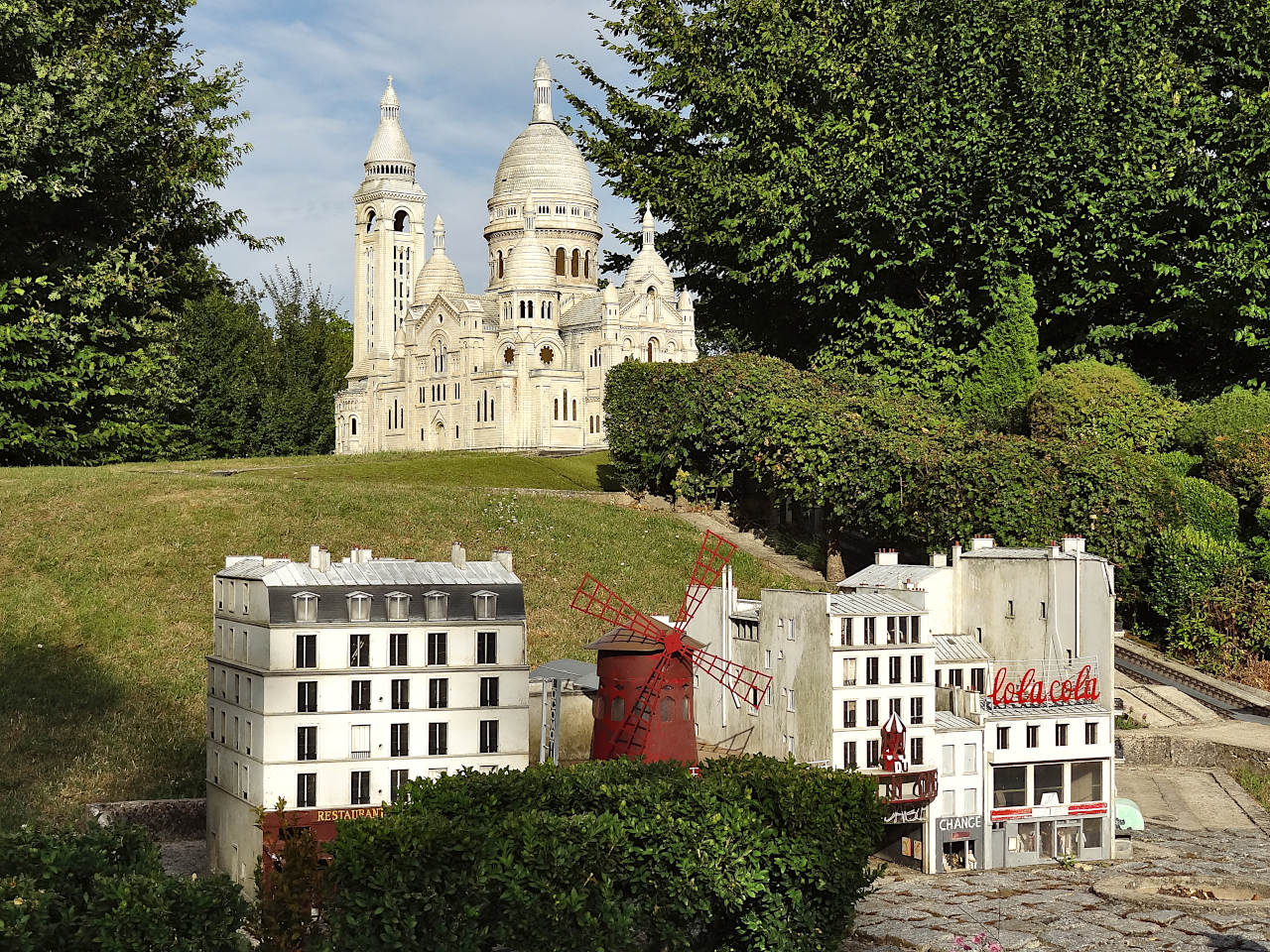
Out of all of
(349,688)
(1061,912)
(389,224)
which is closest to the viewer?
(349,688)

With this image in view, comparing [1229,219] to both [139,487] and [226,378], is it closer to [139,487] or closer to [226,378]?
[139,487]

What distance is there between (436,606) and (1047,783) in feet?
40.9

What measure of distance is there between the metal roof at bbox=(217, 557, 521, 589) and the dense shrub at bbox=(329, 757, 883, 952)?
11.4 feet

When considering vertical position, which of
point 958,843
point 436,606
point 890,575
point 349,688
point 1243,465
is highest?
point 1243,465

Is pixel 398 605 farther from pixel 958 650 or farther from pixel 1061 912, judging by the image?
pixel 958 650

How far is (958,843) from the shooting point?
2653 cm

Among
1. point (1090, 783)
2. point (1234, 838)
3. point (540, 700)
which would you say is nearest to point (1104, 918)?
point (1090, 783)

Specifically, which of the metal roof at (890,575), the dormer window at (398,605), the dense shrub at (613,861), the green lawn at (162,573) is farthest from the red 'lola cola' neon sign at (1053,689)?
the green lawn at (162,573)

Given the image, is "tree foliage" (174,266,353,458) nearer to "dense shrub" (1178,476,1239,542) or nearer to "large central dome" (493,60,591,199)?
"large central dome" (493,60,591,199)

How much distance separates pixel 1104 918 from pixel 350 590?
13.3 m

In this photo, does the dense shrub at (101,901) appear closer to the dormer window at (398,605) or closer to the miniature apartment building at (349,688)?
the miniature apartment building at (349,688)

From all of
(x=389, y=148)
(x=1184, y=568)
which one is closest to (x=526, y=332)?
(x=389, y=148)

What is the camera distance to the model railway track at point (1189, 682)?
3584cm

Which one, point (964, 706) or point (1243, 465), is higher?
point (1243, 465)
